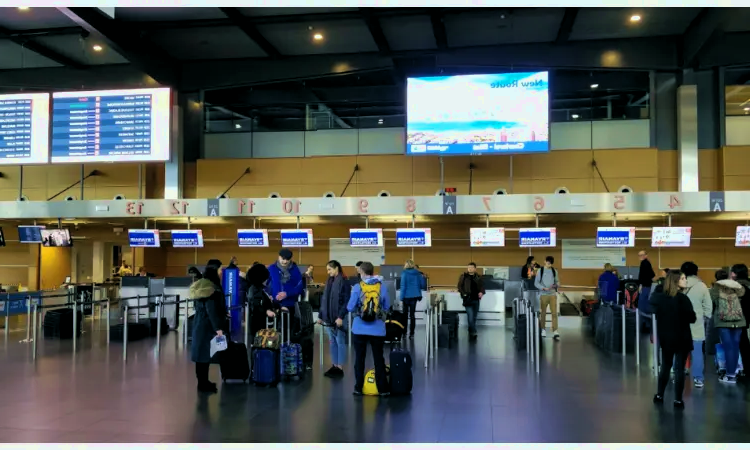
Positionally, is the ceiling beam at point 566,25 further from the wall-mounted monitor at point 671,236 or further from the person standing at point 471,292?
the person standing at point 471,292

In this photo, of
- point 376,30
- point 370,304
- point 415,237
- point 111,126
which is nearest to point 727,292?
point 370,304

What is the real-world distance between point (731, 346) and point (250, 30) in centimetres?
1259

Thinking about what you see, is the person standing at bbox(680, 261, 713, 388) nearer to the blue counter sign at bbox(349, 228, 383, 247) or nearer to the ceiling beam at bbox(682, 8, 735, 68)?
the ceiling beam at bbox(682, 8, 735, 68)

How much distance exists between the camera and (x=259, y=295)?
8.12 metres

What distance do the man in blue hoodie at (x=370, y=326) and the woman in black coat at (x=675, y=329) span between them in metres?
3.03

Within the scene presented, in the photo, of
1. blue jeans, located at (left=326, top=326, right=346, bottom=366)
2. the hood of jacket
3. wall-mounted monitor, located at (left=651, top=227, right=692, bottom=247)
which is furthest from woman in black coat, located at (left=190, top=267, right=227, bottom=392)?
wall-mounted monitor, located at (left=651, top=227, right=692, bottom=247)

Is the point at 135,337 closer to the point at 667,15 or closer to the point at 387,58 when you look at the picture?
the point at 387,58

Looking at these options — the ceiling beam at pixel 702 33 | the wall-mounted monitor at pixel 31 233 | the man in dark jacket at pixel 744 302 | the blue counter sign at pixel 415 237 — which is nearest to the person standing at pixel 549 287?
the blue counter sign at pixel 415 237

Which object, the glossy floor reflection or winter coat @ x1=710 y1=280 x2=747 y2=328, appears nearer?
the glossy floor reflection

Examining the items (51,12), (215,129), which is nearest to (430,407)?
(51,12)

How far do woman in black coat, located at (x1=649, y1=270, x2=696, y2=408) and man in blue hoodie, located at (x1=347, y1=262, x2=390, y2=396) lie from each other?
303 centimetres

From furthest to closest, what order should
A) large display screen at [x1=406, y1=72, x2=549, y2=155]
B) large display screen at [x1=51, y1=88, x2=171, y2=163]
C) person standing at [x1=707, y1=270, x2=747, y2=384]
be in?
1. large display screen at [x1=51, y1=88, x2=171, y2=163]
2. large display screen at [x1=406, y1=72, x2=549, y2=155]
3. person standing at [x1=707, y1=270, x2=747, y2=384]

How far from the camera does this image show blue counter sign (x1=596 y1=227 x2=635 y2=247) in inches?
543

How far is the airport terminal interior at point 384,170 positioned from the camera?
1152 centimetres
